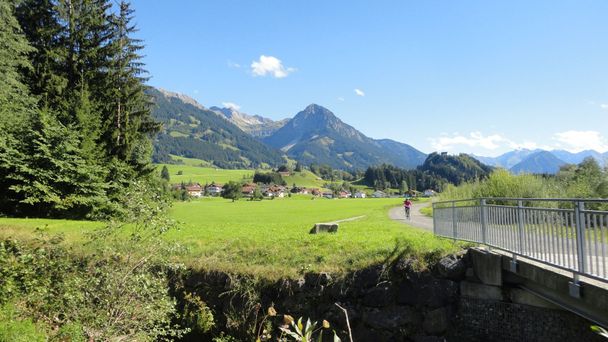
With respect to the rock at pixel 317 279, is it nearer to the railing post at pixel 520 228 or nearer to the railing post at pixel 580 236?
the railing post at pixel 520 228

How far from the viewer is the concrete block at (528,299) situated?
790 centimetres

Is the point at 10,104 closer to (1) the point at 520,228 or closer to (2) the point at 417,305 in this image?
(2) the point at 417,305

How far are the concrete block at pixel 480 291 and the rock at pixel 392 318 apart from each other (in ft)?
4.19

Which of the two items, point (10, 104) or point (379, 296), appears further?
point (10, 104)

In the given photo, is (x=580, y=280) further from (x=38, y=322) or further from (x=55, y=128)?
(x=55, y=128)

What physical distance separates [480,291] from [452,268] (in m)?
0.84

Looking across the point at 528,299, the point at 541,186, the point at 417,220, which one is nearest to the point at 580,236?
the point at 528,299

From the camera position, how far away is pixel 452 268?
988 cm

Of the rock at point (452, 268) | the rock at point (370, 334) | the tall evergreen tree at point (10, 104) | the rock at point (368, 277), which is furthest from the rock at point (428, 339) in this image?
the tall evergreen tree at point (10, 104)

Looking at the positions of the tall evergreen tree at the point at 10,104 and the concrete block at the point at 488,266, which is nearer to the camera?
the concrete block at the point at 488,266

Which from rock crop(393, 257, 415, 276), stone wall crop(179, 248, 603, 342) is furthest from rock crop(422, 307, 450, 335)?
rock crop(393, 257, 415, 276)

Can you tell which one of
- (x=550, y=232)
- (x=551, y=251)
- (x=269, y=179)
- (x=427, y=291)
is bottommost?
(x=427, y=291)

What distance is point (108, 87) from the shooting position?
1265 inches

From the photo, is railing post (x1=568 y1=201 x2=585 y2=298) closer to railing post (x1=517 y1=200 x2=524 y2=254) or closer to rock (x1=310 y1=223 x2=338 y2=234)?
railing post (x1=517 y1=200 x2=524 y2=254)
